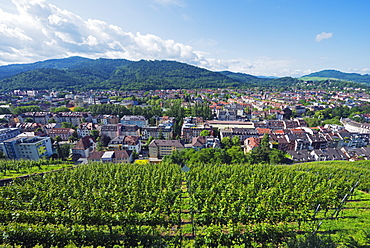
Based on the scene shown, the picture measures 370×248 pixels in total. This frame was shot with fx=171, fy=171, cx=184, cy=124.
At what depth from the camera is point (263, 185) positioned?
30500mm

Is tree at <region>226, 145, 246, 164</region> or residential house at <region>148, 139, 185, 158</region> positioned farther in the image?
residential house at <region>148, 139, 185, 158</region>

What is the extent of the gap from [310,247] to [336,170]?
111 ft

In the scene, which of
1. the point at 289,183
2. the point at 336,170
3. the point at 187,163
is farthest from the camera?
the point at 187,163

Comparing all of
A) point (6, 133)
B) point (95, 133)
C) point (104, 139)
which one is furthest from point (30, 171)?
point (6, 133)

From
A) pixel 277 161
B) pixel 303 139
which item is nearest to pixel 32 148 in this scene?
pixel 277 161

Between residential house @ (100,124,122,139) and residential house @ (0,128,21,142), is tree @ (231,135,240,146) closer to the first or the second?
residential house @ (100,124,122,139)

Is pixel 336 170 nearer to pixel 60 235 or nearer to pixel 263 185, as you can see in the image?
pixel 263 185

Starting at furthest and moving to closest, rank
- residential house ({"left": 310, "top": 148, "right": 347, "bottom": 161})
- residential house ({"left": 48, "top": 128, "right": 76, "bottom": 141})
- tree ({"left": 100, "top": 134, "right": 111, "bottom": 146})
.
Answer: residential house ({"left": 48, "top": 128, "right": 76, "bottom": 141}), tree ({"left": 100, "top": 134, "right": 111, "bottom": 146}), residential house ({"left": 310, "top": 148, "right": 347, "bottom": 161})

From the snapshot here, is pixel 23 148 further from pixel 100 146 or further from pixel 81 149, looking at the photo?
pixel 100 146

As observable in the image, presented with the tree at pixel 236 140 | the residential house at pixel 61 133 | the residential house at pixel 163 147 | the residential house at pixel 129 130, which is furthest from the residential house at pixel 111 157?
the tree at pixel 236 140

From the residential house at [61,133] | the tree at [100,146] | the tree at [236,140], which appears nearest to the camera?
the tree at [100,146]

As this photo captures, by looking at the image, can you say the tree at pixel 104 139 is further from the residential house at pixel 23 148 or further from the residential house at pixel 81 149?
the residential house at pixel 23 148

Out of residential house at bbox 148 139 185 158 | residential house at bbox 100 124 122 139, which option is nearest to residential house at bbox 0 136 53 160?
residential house at bbox 100 124 122 139

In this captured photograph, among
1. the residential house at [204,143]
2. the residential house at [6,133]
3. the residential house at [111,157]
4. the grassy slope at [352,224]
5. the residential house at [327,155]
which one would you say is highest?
the residential house at [6,133]
